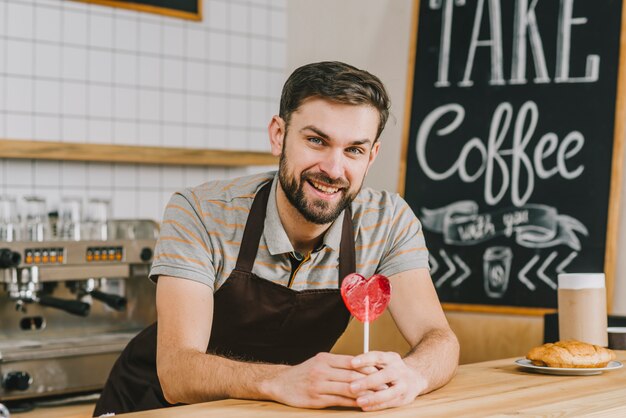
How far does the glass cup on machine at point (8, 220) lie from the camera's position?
10.9 ft

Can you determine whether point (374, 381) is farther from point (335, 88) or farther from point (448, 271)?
point (448, 271)

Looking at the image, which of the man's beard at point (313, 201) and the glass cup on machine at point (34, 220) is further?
the glass cup on machine at point (34, 220)

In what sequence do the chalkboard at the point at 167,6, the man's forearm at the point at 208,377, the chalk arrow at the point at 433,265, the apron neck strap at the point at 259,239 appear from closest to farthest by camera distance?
the man's forearm at the point at 208,377 < the apron neck strap at the point at 259,239 < the chalk arrow at the point at 433,265 < the chalkboard at the point at 167,6

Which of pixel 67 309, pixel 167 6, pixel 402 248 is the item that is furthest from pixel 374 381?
pixel 167 6

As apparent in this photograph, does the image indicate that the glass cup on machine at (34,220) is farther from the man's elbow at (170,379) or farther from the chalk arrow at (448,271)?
the man's elbow at (170,379)

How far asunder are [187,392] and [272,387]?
0.25 m

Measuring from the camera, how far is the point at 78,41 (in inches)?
151

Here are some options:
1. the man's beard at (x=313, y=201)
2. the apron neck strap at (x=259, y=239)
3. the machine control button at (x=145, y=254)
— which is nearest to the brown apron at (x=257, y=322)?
the apron neck strap at (x=259, y=239)

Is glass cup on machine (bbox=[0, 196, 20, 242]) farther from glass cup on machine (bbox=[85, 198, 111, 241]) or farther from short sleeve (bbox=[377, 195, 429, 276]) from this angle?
short sleeve (bbox=[377, 195, 429, 276])

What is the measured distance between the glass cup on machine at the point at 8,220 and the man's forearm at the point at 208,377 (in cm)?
167

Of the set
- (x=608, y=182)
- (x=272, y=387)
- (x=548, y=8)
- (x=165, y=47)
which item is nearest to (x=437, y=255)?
(x=608, y=182)

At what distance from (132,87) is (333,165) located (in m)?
2.29

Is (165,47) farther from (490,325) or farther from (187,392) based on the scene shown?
(187,392)

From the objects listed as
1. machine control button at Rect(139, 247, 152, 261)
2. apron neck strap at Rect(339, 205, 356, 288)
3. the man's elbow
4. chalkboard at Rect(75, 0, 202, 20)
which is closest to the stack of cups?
apron neck strap at Rect(339, 205, 356, 288)
